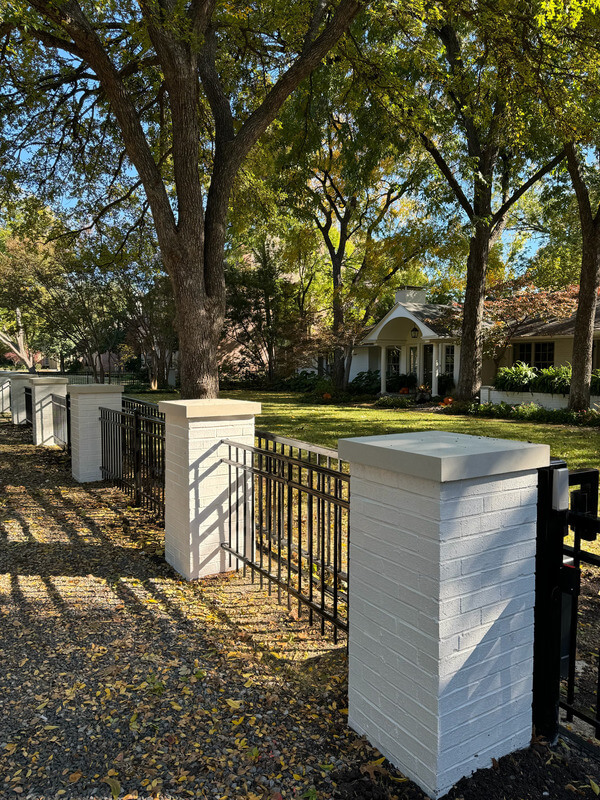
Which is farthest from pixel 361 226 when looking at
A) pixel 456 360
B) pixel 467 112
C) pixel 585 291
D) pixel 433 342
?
pixel 467 112

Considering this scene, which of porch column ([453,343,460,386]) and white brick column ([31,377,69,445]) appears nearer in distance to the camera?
white brick column ([31,377,69,445])

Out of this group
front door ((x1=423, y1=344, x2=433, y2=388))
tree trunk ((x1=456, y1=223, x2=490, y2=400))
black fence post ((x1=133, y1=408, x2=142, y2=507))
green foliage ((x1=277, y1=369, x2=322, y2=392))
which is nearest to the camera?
black fence post ((x1=133, y1=408, x2=142, y2=507))

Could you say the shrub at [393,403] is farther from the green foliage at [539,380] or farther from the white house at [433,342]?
the green foliage at [539,380]

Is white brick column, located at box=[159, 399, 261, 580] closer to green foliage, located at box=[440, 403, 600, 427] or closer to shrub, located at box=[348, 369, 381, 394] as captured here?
green foliage, located at box=[440, 403, 600, 427]

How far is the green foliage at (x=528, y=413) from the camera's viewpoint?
14.2 m

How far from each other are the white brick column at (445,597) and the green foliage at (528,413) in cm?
1334

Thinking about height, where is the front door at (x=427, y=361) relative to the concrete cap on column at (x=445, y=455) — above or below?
above

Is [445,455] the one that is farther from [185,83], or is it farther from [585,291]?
[585,291]

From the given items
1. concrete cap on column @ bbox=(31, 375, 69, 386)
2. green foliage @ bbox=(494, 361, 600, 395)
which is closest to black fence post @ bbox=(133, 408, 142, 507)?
concrete cap on column @ bbox=(31, 375, 69, 386)

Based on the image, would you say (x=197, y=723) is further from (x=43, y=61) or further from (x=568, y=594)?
(x=43, y=61)

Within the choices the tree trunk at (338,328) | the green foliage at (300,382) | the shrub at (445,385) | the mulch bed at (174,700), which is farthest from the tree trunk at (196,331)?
the green foliage at (300,382)

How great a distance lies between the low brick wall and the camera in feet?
54.1

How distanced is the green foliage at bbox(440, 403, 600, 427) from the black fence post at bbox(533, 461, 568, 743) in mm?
13101

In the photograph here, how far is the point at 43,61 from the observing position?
9.27 meters
